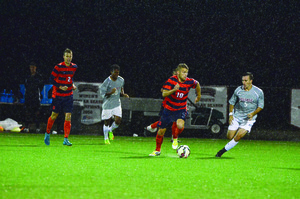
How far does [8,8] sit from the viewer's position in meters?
24.7

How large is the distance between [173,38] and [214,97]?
5737 millimetres

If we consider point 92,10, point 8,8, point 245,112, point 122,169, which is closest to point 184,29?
point 92,10

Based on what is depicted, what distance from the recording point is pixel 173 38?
84.8 feet

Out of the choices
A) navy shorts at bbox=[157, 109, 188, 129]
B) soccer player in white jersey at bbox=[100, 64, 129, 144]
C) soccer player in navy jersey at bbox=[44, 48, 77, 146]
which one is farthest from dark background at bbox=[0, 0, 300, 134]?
navy shorts at bbox=[157, 109, 188, 129]

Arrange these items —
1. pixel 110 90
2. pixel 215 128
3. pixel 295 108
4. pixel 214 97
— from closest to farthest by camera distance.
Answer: pixel 110 90, pixel 215 128, pixel 295 108, pixel 214 97

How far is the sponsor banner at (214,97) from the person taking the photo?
20.9 meters

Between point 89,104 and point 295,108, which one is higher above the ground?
point 295,108

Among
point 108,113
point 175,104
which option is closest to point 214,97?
point 108,113

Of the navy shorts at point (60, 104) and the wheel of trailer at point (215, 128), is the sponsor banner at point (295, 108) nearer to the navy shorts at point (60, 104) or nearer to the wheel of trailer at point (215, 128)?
the wheel of trailer at point (215, 128)

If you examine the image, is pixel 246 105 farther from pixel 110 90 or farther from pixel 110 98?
pixel 110 98

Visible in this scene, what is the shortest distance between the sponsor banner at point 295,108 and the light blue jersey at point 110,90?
10.1 m

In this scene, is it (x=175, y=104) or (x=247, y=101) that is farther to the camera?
(x=247, y=101)

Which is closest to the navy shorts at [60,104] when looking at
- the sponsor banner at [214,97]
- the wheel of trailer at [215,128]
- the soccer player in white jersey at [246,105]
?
the soccer player in white jersey at [246,105]

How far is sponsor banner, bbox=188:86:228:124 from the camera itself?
2094cm
